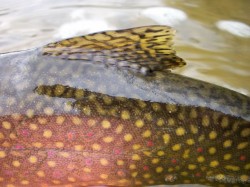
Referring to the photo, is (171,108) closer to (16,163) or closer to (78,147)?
(78,147)

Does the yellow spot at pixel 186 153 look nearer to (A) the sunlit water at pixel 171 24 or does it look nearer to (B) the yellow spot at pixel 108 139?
(B) the yellow spot at pixel 108 139

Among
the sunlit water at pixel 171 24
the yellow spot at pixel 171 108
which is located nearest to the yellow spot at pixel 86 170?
the yellow spot at pixel 171 108

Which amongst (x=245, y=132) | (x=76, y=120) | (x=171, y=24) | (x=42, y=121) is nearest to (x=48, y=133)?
(x=42, y=121)

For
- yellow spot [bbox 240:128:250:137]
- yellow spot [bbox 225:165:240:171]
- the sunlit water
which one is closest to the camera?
yellow spot [bbox 240:128:250:137]

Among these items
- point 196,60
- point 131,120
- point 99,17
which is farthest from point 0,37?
point 131,120

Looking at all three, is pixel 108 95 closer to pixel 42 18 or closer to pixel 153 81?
pixel 153 81

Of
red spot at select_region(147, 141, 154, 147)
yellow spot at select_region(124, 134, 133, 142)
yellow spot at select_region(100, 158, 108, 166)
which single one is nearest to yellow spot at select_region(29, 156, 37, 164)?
yellow spot at select_region(100, 158, 108, 166)

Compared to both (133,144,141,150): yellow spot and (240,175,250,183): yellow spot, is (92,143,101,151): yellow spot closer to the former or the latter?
(133,144,141,150): yellow spot
